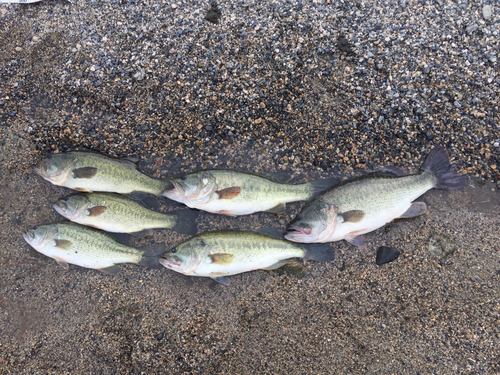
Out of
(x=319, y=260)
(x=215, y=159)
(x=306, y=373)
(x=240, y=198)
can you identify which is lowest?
(x=306, y=373)

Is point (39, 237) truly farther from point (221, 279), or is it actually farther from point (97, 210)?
point (221, 279)

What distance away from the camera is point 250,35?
4.07 metres

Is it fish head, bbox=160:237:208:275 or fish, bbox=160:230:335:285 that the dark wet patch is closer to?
fish, bbox=160:230:335:285

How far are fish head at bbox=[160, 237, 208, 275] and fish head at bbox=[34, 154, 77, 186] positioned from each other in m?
1.84

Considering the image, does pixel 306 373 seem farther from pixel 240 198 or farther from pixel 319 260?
pixel 240 198

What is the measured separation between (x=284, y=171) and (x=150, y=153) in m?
2.00

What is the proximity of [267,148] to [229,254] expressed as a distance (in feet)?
5.25

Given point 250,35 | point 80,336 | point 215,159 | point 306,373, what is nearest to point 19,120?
point 215,159

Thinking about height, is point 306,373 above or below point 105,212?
below

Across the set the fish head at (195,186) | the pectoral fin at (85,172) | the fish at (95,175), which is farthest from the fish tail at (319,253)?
the pectoral fin at (85,172)

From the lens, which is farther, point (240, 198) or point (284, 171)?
point (284, 171)

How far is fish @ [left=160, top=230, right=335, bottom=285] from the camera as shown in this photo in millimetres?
3883

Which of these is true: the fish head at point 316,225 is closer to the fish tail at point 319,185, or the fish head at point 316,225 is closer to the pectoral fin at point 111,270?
the fish tail at point 319,185

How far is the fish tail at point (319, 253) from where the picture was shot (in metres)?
4.00
